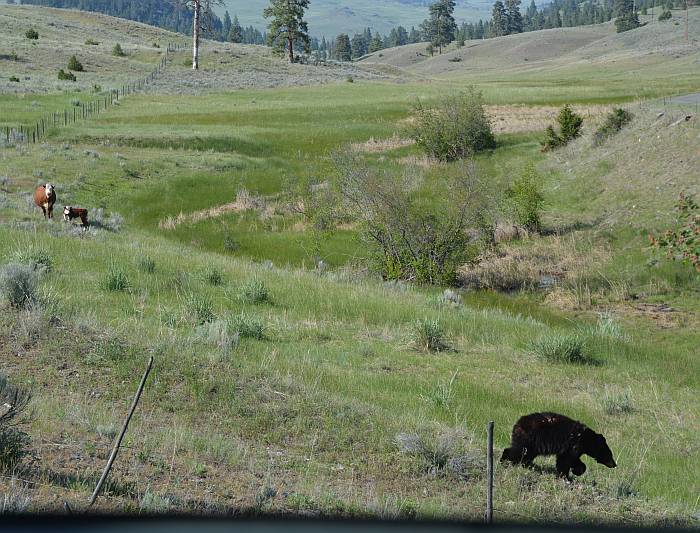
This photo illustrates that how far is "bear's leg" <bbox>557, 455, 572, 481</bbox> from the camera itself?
22.0 ft

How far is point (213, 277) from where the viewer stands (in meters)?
15.5

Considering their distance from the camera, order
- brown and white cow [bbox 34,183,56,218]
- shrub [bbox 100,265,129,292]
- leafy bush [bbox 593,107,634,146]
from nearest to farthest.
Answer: shrub [bbox 100,265,129,292]
brown and white cow [bbox 34,183,56,218]
leafy bush [bbox 593,107,634,146]

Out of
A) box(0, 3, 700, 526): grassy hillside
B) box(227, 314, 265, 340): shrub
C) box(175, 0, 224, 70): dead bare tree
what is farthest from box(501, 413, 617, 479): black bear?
box(175, 0, 224, 70): dead bare tree

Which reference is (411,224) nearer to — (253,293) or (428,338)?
(253,293)

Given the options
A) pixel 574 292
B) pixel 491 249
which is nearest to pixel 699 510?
pixel 574 292

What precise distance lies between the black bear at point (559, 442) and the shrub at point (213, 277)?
31.0 feet

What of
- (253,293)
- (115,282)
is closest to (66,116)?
(253,293)

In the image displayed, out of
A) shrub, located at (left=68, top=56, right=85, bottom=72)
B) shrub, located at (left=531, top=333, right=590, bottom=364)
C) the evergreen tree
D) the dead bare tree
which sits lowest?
shrub, located at (left=531, top=333, right=590, bottom=364)

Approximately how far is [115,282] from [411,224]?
1169cm

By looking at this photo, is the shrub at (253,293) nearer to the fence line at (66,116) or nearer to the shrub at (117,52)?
the fence line at (66,116)

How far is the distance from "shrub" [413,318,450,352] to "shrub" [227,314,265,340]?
8.11 ft

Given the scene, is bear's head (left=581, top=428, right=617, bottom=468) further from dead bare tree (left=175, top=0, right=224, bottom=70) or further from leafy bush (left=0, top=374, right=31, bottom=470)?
dead bare tree (left=175, top=0, right=224, bottom=70)

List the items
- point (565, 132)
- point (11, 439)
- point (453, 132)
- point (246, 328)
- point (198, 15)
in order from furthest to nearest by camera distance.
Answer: point (198, 15), point (453, 132), point (565, 132), point (246, 328), point (11, 439)

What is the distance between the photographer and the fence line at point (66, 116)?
36312mm
